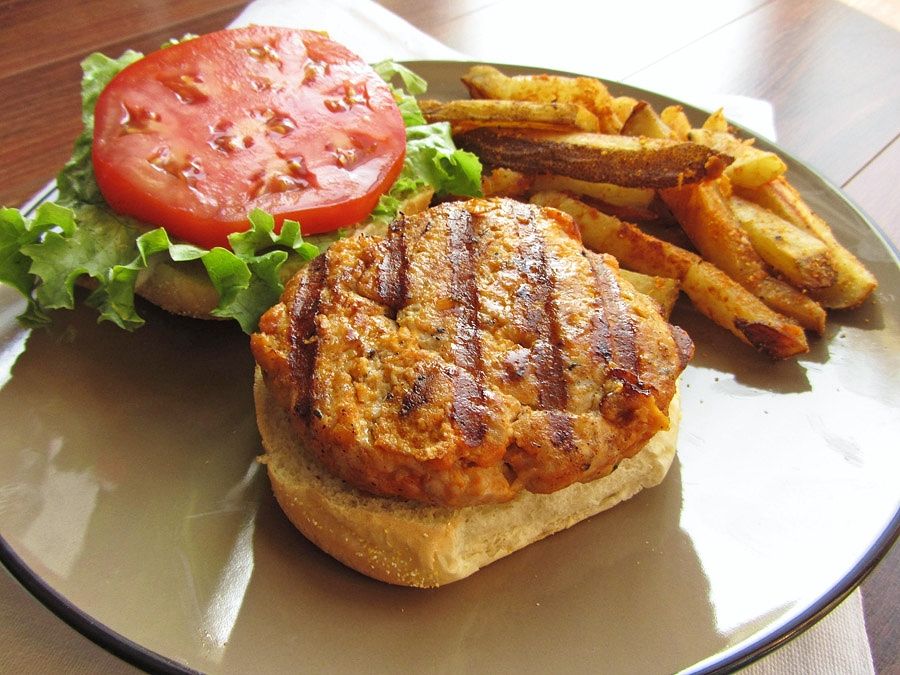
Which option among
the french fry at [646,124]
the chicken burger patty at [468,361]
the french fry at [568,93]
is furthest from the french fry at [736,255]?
the chicken burger patty at [468,361]

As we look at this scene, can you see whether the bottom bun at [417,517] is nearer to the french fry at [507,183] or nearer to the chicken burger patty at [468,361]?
the chicken burger patty at [468,361]

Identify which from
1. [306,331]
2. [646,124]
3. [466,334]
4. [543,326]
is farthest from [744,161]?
[306,331]

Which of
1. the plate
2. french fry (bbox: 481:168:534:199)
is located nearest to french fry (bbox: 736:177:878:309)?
the plate

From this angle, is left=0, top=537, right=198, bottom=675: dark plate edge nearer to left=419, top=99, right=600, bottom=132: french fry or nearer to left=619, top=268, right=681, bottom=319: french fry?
left=619, top=268, right=681, bottom=319: french fry

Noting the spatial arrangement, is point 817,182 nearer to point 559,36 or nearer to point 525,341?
point 525,341

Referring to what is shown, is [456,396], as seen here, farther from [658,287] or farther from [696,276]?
[696,276]

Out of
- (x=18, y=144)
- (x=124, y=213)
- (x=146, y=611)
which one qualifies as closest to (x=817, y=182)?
(x=124, y=213)
